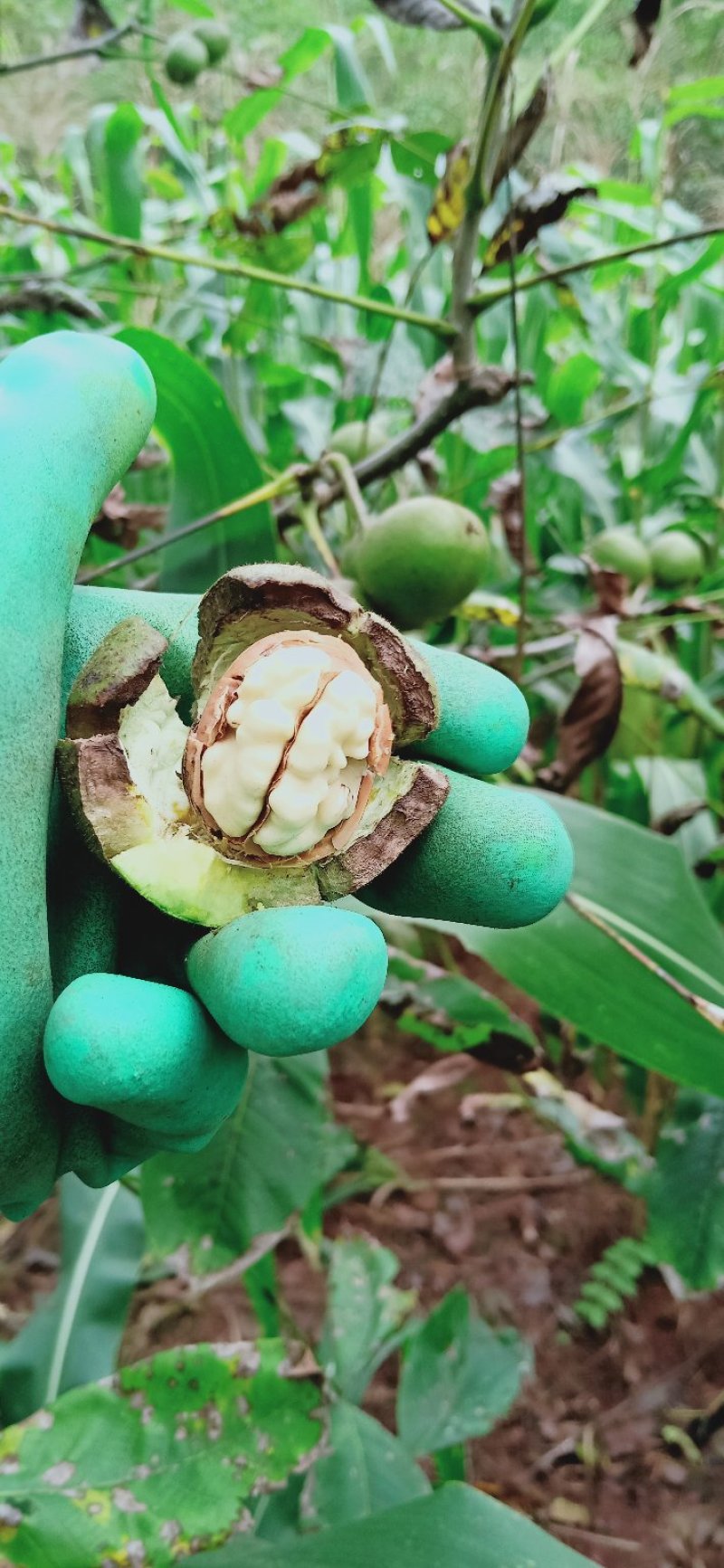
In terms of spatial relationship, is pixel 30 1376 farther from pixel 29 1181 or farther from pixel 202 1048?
pixel 202 1048

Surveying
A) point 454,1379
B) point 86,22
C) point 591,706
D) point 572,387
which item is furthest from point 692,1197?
point 86,22

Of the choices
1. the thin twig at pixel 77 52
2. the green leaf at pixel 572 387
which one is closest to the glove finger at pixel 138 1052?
the thin twig at pixel 77 52

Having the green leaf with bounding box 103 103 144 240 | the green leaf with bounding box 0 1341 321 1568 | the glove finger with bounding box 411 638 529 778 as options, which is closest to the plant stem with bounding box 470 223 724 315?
the glove finger with bounding box 411 638 529 778

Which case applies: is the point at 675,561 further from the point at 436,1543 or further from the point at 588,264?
the point at 436,1543

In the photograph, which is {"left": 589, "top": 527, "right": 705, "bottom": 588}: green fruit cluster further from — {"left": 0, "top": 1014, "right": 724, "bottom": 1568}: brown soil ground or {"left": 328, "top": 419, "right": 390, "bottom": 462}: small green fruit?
{"left": 0, "top": 1014, "right": 724, "bottom": 1568}: brown soil ground

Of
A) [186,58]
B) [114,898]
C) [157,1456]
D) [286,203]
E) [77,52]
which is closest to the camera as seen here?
[114,898]

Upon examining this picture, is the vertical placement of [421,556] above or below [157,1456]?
above
